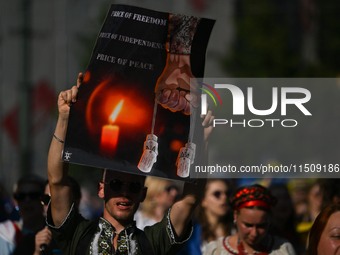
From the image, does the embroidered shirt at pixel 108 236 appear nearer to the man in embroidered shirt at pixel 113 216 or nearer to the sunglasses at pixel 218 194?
the man in embroidered shirt at pixel 113 216

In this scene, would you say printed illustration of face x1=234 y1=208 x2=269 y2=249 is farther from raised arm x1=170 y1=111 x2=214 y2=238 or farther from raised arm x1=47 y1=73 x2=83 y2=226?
raised arm x1=47 y1=73 x2=83 y2=226

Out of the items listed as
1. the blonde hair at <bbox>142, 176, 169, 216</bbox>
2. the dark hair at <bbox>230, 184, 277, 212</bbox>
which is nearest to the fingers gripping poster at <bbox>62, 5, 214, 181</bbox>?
the dark hair at <bbox>230, 184, 277, 212</bbox>

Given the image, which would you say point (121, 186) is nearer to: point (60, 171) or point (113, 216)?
point (113, 216)

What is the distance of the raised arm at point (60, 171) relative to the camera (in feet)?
11.3

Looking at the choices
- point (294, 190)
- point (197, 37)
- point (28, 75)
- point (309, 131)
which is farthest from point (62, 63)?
point (197, 37)

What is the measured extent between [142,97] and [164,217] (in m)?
0.79

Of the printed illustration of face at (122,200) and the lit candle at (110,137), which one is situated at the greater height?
the lit candle at (110,137)

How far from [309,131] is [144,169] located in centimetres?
988

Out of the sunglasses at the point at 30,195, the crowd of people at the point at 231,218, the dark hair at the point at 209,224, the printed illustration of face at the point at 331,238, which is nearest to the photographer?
the printed illustration of face at the point at 331,238

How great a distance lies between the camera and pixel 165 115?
363 centimetres

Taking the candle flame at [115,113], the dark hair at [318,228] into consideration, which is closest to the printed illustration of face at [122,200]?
the candle flame at [115,113]

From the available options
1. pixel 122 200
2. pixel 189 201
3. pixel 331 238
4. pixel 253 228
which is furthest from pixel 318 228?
pixel 122 200

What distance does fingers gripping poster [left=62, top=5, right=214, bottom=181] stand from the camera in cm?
354

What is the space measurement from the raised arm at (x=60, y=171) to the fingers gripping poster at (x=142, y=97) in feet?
0.16
